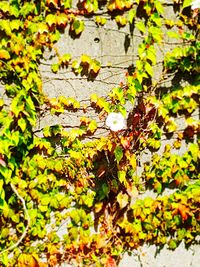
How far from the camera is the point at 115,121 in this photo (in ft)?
9.26

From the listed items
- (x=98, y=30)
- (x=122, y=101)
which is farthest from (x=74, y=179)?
(x=98, y=30)

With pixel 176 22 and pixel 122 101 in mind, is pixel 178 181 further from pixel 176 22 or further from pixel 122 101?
pixel 176 22

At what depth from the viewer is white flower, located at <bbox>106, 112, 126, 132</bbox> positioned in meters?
2.82

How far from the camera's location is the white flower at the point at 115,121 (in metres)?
2.82

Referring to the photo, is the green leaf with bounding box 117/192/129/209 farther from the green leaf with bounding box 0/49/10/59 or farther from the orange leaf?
the green leaf with bounding box 0/49/10/59

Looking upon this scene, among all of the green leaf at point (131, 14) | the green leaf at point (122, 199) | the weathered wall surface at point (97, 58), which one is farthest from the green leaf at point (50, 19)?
the green leaf at point (122, 199)

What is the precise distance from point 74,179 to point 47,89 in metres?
0.61

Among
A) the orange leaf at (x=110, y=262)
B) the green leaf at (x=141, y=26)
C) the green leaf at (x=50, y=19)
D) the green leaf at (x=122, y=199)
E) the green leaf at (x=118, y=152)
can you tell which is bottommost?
the orange leaf at (x=110, y=262)

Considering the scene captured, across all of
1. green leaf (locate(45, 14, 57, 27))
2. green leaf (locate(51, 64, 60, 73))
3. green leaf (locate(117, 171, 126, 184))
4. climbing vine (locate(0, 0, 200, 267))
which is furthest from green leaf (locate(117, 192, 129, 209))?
green leaf (locate(45, 14, 57, 27))

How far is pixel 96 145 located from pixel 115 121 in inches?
9.8

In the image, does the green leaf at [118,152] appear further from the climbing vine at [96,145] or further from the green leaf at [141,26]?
the green leaf at [141,26]

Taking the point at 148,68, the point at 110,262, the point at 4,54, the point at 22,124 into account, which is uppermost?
the point at 4,54

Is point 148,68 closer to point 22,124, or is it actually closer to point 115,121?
point 115,121

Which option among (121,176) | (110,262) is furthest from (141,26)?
(110,262)
